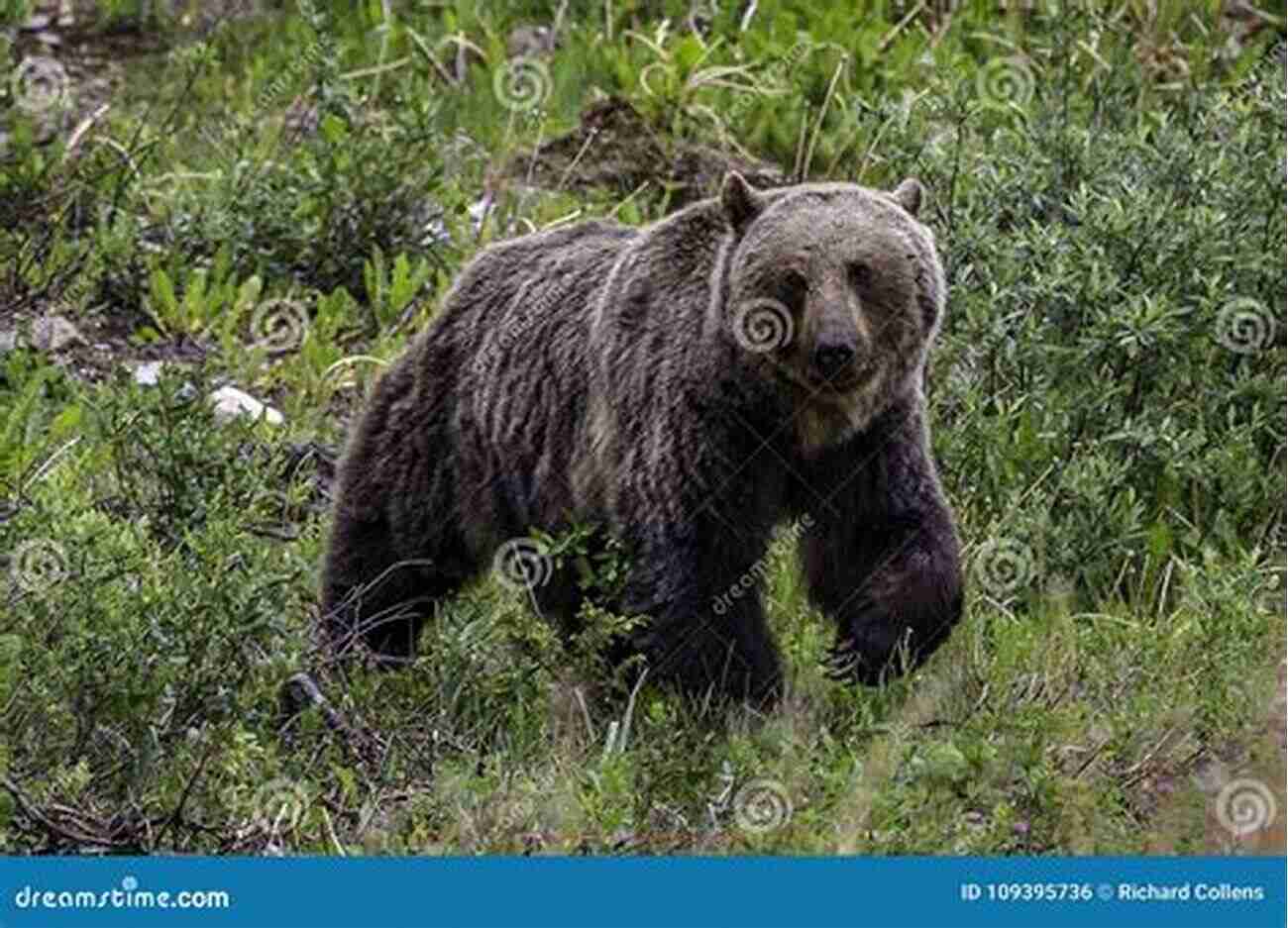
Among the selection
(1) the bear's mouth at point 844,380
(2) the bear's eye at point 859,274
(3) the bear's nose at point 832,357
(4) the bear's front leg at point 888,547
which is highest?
(2) the bear's eye at point 859,274

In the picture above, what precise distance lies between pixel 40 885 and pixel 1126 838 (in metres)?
2.22

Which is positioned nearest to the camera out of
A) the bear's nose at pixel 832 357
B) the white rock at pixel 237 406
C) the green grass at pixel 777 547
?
the green grass at pixel 777 547

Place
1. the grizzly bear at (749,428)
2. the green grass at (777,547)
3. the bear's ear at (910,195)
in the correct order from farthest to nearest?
the bear's ear at (910,195), the grizzly bear at (749,428), the green grass at (777,547)

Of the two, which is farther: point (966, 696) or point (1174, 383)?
point (1174, 383)

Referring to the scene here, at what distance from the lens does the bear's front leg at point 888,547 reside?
25.5 feet

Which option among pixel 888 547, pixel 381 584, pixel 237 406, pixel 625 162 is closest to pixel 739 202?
pixel 888 547

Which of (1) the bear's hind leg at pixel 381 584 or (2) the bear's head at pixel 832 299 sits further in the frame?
(1) the bear's hind leg at pixel 381 584

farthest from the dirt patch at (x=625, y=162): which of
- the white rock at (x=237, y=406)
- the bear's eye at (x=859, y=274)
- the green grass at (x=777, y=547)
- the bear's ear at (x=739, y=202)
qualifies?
the bear's eye at (x=859, y=274)

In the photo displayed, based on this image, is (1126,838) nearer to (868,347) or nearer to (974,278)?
(868,347)

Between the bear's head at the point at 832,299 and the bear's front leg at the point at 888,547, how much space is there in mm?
106

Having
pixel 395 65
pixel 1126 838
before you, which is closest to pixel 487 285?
pixel 1126 838

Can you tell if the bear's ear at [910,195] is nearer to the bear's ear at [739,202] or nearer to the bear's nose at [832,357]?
the bear's ear at [739,202]

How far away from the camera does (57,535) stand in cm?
784

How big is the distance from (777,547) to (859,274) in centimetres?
124
